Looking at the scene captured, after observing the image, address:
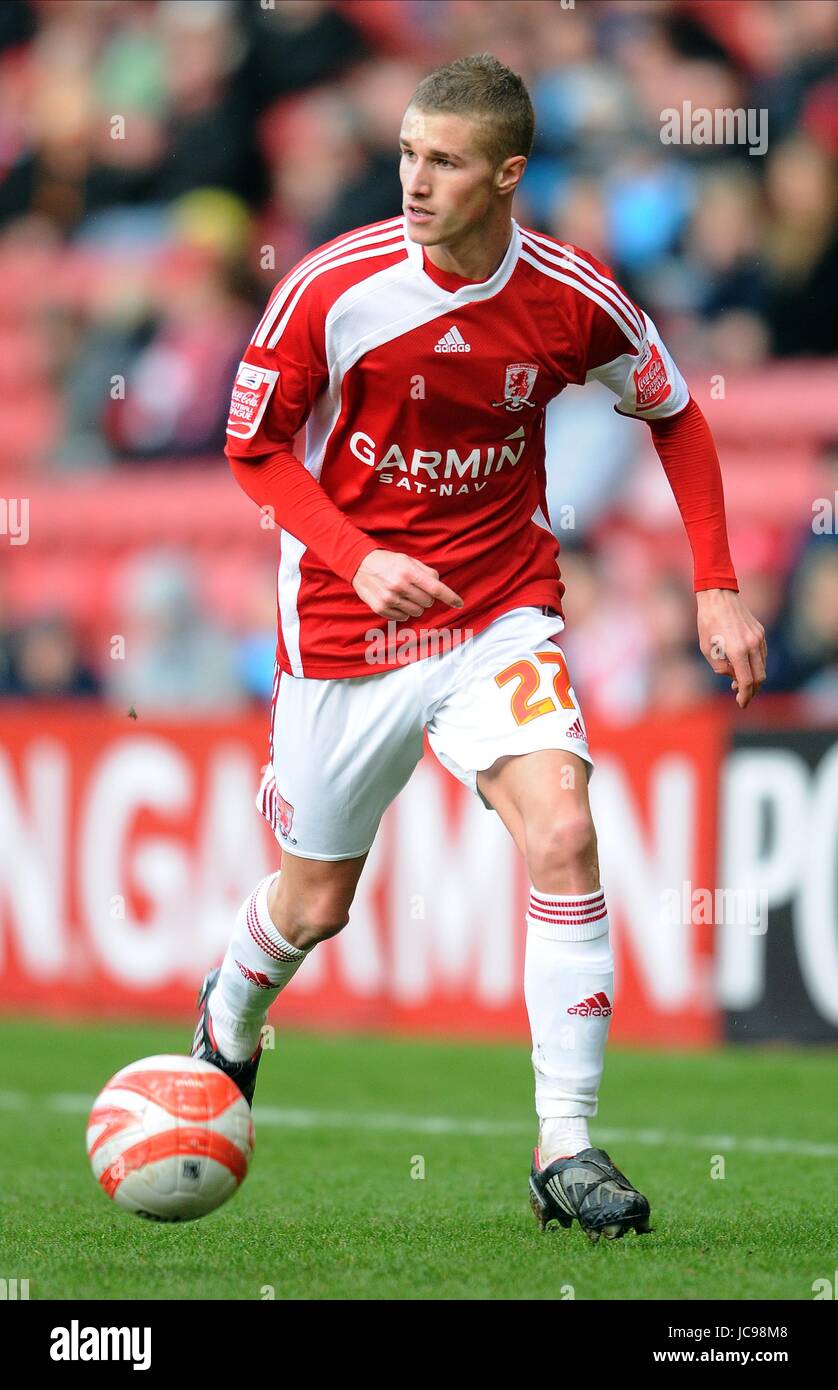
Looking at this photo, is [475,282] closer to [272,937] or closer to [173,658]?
[272,937]

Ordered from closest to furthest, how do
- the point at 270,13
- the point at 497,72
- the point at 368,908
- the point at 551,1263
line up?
the point at 551,1263 < the point at 497,72 < the point at 368,908 < the point at 270,13

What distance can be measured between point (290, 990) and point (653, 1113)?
3.24 meters

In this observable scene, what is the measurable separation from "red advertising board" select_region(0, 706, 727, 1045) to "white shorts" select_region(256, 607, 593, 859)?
412 centimetres

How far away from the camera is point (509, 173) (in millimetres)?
5074

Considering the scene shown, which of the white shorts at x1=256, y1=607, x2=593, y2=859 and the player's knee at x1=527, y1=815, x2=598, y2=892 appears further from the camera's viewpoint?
the white shorts at x1=256, y1=607, x2=593, y2=859

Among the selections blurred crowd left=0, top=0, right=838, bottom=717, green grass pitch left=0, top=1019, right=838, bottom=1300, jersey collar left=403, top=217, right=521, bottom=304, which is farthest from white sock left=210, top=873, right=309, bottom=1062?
blurred crowd left=0, top=0, right=838, bottom=717

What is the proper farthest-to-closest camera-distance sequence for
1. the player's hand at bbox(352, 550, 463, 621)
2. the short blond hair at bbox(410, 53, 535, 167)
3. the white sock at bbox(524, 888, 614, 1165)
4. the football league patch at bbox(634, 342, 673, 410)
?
the football league patch at bbox(634, 342, 673, 410), the white sock at bbox(524, 888, 614, 1165), the short blond hair at bbox(410, 53, 535, 167), the player's hand at bbox(352, 550, 463, 621)

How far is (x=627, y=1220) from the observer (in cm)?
491

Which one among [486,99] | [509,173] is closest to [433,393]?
[509,173]

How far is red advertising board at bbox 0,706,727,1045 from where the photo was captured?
380 inches

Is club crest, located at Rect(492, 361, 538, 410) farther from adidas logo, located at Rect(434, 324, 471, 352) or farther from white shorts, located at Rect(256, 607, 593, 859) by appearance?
white shorts, located at Rect(256, 607, 593, 859)
